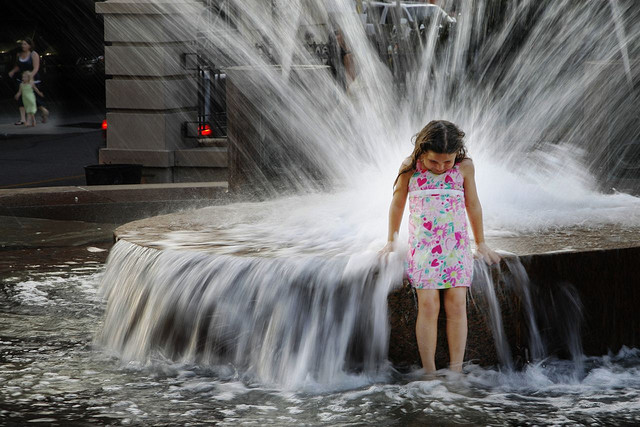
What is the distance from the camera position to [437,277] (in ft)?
17.5

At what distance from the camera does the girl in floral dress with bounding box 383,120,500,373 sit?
5.37 m

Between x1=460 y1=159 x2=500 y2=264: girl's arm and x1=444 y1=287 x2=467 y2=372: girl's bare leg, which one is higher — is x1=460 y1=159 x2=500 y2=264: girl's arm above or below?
above

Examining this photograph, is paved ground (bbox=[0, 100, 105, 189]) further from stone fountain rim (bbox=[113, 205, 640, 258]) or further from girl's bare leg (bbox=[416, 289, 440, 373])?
girl's bare leg (bbox=[416, 289, 440, 373])

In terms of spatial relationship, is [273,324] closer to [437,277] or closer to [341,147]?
[437,277]

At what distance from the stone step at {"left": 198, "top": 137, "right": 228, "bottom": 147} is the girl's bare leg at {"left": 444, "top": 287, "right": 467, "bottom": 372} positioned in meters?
9.74

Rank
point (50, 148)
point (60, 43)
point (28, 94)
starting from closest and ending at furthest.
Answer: point (50, 148), point (28, 94), point (60, 43)

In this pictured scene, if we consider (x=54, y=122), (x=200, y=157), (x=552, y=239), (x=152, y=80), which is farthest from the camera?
(x=54, y=122)

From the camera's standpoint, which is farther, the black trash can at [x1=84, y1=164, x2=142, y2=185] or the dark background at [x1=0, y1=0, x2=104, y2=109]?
the dark background at [x1=0, y1=0, x2=104, y2=109]

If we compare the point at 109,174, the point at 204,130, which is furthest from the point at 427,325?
the point at 204,130

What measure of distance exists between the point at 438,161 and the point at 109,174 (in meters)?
7.72

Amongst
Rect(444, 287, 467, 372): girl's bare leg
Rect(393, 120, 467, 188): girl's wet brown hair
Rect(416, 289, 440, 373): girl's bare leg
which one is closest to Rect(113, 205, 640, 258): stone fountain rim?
Rect(444, 287, 467, 372): girl's bare leg

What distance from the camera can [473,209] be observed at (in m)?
5.56

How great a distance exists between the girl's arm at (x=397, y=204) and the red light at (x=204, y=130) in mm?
9961

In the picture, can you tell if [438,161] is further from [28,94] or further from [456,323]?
[28,94]
